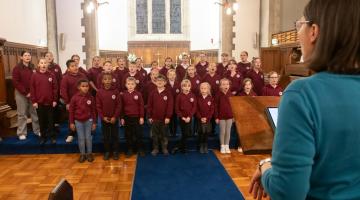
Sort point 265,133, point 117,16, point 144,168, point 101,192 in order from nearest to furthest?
point 265,133 → point 101,192 → point 144,168 → point 117,16

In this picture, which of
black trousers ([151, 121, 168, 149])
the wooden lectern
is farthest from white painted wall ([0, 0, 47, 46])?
the wooden lectern

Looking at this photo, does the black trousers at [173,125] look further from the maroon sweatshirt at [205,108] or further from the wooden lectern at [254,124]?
the wooden lectern at [254,124]

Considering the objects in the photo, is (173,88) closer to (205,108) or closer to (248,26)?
(205,108)

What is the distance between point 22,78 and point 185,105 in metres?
2.75

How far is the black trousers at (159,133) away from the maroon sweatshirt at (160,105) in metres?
0.08

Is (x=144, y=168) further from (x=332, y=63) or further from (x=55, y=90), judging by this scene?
(x=332, y=63)

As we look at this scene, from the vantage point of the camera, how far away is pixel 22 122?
5.82 m

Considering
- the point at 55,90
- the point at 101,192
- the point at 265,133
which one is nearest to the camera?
the point at 265,133

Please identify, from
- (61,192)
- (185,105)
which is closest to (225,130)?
(185,105)

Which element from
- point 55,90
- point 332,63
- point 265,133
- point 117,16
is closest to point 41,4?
point 55,90

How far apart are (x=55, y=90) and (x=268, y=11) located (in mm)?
6827

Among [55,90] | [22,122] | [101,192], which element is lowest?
[101,192]

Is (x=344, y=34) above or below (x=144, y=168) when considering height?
above

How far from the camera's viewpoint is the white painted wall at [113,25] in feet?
45.4
